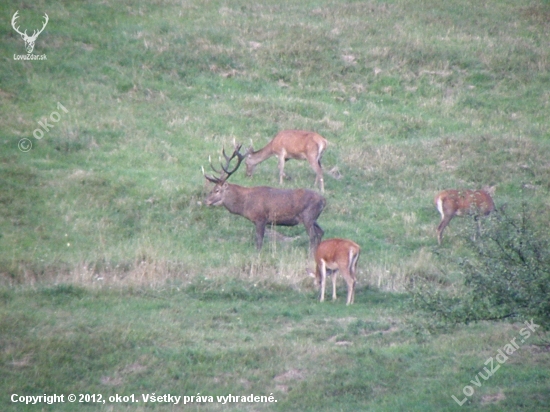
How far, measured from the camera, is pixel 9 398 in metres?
9.97

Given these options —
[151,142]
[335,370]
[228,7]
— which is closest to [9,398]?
[335,370]

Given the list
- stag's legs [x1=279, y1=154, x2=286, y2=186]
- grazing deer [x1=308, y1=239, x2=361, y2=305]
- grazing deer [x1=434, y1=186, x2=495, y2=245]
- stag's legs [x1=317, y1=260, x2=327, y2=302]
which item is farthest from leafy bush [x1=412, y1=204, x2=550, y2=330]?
stag's legs [x1=279, y1=154, x2=286, y2=186]

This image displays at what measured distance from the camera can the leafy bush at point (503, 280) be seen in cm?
908

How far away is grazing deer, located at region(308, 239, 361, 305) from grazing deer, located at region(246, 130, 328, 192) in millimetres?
4594

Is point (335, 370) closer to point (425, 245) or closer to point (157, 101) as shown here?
point (425, 245)

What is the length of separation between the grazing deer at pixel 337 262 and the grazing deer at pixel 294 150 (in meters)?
4.59

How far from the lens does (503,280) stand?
30.8 ft

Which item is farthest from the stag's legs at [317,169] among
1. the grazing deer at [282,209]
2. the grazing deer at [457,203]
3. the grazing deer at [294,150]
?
the grazing deer at [457,203]

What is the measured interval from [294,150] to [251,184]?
1.30 meters

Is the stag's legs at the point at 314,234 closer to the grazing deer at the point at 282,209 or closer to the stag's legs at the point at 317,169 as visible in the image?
the grazing deer at the point at 282,209

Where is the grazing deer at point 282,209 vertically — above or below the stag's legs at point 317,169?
below

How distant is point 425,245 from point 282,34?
44.2 ft

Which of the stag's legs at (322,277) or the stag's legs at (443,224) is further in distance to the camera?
the stag's legs at (443,224)

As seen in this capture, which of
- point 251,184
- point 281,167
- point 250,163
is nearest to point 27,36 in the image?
point 250,163
